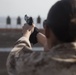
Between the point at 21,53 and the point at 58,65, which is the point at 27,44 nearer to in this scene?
the point at 21,53

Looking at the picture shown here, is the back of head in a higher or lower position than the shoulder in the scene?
higher

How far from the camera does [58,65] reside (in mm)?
2324

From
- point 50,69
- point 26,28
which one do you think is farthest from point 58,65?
point 26,28

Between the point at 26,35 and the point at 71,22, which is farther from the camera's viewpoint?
the point at 26,35

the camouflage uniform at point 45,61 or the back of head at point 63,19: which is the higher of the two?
the back of head at point 63,19

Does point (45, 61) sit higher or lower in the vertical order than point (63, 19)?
lower

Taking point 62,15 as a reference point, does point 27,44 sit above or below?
below

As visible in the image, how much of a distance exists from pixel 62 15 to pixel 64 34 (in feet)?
0.32

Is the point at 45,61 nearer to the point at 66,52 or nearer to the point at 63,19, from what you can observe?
the point at 66,52

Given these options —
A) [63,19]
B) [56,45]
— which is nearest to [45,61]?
[56,45]

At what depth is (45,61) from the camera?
93.0 inches

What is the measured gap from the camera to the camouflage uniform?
2314mm

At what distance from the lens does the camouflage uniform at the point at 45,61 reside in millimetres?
2314

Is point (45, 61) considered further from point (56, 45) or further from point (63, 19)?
point (63, 19)
